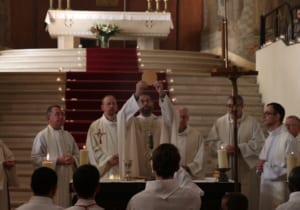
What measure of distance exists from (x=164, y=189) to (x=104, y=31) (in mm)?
12250

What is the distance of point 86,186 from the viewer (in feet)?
15.1

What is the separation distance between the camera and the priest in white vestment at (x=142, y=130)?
8086 millimetres

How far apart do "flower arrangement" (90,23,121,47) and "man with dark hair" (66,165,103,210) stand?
12.4 meters

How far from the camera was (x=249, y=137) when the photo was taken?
950 centimetres

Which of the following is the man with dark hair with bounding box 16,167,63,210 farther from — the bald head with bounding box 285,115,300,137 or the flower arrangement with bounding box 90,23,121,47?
the flower arrangement with bounding box 90,23,121,47

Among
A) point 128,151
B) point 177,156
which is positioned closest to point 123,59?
point 128,151

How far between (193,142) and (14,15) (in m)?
12.7

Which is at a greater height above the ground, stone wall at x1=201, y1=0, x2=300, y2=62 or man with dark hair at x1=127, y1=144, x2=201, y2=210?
stone wall at x1=201, y1=0, x2=300, y2=62

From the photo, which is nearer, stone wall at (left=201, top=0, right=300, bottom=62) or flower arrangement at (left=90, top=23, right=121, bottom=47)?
flower arrangement at (left=90, top=23, right=121, bottom=47)

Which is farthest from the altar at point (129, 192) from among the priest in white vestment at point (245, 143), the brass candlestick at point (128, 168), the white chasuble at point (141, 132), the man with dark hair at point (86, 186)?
the man with dark hair at point (86, 186)

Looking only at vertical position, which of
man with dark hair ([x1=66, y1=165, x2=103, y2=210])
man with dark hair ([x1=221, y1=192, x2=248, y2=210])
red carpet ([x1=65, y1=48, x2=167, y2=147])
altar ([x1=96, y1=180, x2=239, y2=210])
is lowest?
altar ([x1=96, y1=180, x2=239, y2=210])

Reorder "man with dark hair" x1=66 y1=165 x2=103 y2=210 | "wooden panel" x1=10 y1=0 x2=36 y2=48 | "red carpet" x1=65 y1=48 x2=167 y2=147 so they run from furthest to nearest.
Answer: "wooden panel" x1=10 y1=0 x2=36 y2=48
"red carpet" x1=65 y1=48 x2=167 y2=147
"man with dark hair" x1=66 y1=165 x2=103 y2=210

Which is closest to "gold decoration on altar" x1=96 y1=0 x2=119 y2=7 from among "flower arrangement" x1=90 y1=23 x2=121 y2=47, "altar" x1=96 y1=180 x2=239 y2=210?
"flower arrangement" x1=90 y1=23 x2=121 y2=47

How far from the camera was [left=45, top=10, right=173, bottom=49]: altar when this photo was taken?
17.1 meters
